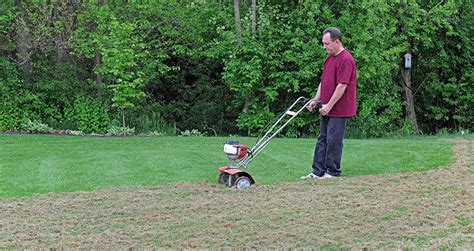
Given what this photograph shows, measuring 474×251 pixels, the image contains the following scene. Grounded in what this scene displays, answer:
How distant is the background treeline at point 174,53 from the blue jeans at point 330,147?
7012mm

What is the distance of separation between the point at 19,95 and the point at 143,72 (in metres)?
2.90

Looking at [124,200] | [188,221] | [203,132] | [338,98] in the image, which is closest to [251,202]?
[188,221]

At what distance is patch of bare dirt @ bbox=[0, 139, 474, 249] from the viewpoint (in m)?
4.94

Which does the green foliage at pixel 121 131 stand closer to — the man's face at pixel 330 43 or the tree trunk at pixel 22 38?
the tree trunk at pixel 22 38

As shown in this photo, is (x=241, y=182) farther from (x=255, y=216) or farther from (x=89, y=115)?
(x=89, y=115)

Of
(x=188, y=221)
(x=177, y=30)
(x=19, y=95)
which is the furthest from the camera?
(x=177, y=30)

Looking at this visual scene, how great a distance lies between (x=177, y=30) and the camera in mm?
15773

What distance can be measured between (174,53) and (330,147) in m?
8.86

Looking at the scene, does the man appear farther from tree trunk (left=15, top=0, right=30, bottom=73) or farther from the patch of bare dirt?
tree trunk (left=15, top=0, right=30, bottom=73)

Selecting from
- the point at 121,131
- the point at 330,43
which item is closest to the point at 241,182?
the point at 330,43

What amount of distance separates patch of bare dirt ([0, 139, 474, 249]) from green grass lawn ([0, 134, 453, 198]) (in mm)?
644

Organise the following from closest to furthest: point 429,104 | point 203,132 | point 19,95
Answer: point 19,95 → point 203,132 → point 429,104

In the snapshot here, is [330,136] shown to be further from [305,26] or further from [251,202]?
[305,26]

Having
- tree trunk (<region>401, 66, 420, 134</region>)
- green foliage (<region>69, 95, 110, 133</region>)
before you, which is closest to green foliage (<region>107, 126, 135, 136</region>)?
green foliage (<region>69, 95, 110, 133</region>)
